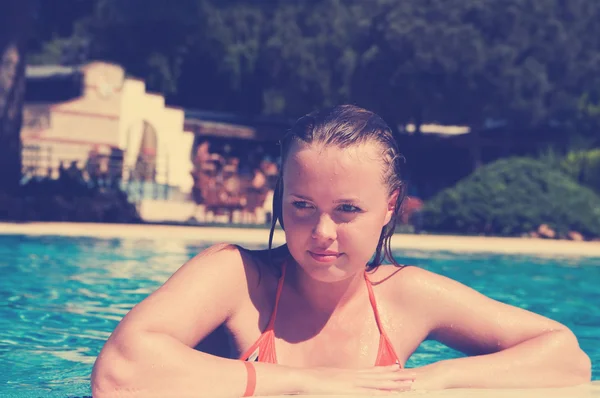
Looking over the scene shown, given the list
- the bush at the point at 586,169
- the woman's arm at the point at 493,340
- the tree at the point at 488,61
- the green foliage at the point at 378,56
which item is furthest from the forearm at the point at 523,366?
the tree at the point at 488,61

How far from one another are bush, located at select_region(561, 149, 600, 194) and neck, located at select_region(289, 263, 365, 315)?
17861mm

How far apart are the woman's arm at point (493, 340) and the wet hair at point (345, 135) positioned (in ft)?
1.38

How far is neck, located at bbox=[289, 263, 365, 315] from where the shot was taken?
9.91 ft

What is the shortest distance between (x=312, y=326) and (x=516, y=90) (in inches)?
1030

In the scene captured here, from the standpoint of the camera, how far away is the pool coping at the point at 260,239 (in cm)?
1268

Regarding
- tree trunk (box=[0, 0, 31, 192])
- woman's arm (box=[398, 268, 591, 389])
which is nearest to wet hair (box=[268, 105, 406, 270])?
woman's arm (box=[398, 268, 591, 389])

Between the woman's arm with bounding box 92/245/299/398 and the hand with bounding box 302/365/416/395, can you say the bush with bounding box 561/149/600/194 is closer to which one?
the hand with bounding box 302/365/416/395

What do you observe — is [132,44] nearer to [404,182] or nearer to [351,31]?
[351,31]

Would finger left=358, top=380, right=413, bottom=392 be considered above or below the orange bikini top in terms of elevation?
below

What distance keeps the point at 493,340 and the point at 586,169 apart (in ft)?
58.7

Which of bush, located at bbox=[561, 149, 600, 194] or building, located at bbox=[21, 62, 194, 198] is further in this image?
building, located at bbox=[21, 62, 194, 198]

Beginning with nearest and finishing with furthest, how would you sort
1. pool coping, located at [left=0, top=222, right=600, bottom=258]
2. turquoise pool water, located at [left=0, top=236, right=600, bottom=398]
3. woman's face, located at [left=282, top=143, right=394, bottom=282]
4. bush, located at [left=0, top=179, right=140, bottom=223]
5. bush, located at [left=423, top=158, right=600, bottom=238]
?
woman's face, located at [left=282, top=143, right=394, bottom=282]
turquoise pool water, located at [left=0, top=236, right=600, bottom=398]
pool coping, located at [left=0, top=222, right=600, bottom=258]
bush, located at [left=0, top=179, right=140, bottom=223]
bush, located at [left=423, top=158, right=600, bottom=238]

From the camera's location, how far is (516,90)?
2792 centimetres

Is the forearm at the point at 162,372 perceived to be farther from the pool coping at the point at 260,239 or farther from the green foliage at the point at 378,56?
the green foliage at the point at 378,56
